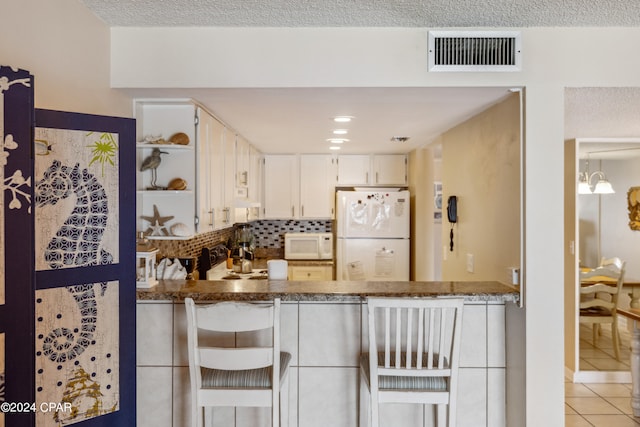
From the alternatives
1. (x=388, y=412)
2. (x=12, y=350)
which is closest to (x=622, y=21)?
(x=388, y=412)

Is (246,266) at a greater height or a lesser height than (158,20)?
lesser

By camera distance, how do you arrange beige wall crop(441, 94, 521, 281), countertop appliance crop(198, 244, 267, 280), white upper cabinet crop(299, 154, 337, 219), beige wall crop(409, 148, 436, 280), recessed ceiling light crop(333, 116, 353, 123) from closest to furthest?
1. beige wall crop(441, 94, 521, 281)
2. recessed ceiling light crop(333, 116, 353, 123)
3. countertop appliance crop(198, 244, 267, 280)
4. beige wall crop(409, 148, 436, 280)
5. white upper cabinet crop(299, 154, 337, 219)

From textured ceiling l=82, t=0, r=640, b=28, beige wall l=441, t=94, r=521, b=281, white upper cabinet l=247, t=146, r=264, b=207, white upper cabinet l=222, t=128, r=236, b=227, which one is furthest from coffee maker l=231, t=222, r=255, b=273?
textured ceiling l=82, t=0, r=640, b=28

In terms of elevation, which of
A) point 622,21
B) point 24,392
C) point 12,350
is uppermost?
point 622,21

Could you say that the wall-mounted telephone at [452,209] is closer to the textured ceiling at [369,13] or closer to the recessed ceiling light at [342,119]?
the recessed ceiling light at [342,119]

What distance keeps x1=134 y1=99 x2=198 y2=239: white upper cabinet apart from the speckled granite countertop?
0.41 m

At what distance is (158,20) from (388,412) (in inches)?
90.8

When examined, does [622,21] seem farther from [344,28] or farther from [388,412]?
[388,412]

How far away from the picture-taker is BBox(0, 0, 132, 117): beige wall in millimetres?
1467

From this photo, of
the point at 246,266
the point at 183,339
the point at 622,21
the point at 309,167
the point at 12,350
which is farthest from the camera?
the point at 309,167

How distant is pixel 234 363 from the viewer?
67.0 inches

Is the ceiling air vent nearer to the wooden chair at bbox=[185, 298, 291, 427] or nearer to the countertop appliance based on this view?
the wooden chair at bbox=[185, 298, 291, 427]

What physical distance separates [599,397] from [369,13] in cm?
349

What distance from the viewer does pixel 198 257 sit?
3.58 meters
